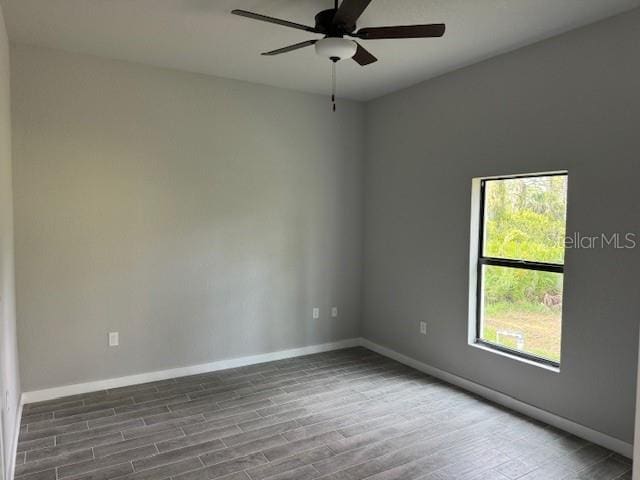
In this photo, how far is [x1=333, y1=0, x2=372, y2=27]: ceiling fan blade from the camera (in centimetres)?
215

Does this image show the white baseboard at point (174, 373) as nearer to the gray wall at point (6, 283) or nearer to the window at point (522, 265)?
the gray wall at point (6, 283)

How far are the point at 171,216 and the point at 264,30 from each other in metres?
1.82

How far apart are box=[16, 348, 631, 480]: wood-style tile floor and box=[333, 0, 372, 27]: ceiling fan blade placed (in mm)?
2563

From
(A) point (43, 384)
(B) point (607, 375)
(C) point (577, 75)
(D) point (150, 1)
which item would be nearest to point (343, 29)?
(D) point (150, 1)

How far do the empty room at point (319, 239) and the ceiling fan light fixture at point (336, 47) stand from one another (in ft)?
0.04

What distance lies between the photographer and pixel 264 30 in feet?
10.1

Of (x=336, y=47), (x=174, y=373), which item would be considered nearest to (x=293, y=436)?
(x=174, y=373)

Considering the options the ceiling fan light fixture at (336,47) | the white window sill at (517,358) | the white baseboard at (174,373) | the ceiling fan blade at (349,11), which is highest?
the ceiling fan blade at (349,11)

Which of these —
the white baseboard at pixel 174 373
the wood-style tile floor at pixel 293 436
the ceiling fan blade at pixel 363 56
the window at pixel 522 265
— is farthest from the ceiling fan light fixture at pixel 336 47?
the white baseboard at pixel 174 373

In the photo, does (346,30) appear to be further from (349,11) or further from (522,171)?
(522,171)

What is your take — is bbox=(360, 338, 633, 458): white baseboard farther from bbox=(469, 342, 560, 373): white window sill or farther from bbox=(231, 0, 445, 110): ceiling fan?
bbox=(231, 0, 445, 110): ceiling fan

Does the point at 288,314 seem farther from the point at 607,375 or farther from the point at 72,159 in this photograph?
the point at 607,375

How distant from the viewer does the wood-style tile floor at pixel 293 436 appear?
2.57 metres

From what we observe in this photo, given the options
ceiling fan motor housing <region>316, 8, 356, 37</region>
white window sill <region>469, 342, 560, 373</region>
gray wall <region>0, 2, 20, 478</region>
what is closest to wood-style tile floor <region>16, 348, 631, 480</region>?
gray wall <region>0, 2, 20, 478</region>
